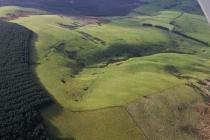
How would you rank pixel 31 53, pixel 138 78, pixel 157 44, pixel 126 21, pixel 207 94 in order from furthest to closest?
pixel 126 21 < pixel 157 44 < pixel 31 53 < pixel 138 78 < pixel 207 94

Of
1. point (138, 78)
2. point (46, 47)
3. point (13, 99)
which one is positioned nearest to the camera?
Answer: point (13, 99)

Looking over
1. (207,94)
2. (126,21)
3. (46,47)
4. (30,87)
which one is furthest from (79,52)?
(126,21)

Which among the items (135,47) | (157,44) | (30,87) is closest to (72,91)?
(30,87)

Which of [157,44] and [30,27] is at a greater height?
[30,27]

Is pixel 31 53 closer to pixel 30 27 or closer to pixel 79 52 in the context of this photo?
pixel 79 52

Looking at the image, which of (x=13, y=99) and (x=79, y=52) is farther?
(x=79, y=52)

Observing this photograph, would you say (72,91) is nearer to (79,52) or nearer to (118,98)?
(118,98)
